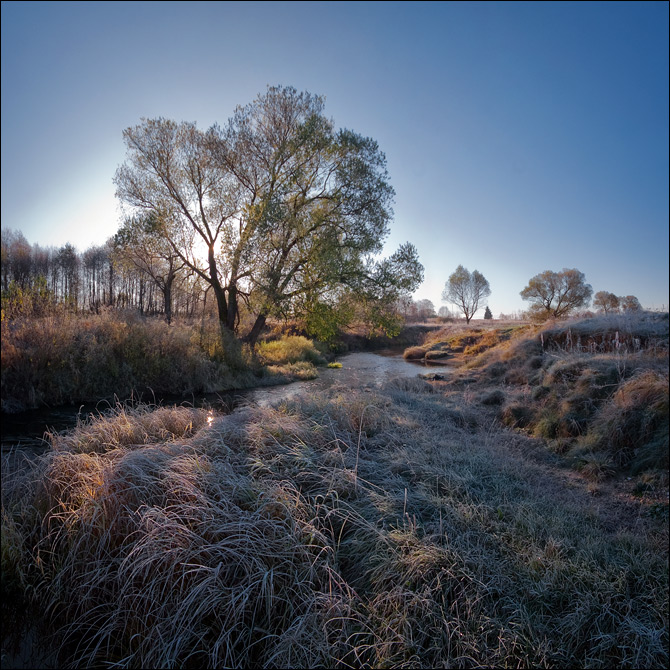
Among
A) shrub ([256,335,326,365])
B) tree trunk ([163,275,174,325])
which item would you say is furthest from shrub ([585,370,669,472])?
Result: tree trunk ([163,275,174,325])

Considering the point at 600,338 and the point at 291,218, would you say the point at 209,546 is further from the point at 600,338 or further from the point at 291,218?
the point at 291,218

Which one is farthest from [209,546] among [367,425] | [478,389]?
[478,389]

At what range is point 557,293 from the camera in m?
16.2

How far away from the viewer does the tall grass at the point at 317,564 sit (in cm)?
250

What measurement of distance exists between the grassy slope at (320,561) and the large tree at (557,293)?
461 inches

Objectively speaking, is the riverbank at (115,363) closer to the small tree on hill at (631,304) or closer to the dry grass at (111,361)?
the dry grass at (111,361)

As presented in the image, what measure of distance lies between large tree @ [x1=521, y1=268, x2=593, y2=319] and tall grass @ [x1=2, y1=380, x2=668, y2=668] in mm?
12365

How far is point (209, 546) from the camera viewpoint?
2.98 metres

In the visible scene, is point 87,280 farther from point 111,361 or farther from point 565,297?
point 565,297

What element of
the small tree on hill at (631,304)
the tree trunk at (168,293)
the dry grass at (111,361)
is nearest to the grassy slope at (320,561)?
the dry grass at (111,361)

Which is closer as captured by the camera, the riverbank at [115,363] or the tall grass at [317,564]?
the tall grass at [317,564]

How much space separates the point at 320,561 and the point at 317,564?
72mm

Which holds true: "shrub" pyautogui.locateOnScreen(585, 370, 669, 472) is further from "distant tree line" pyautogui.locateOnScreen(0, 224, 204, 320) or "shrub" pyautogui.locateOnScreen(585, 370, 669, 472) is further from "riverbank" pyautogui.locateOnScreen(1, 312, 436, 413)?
"distant tree line" pyautogui.locateOnScreen(0, 224, 204, 320)

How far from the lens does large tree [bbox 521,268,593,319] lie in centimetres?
1449
